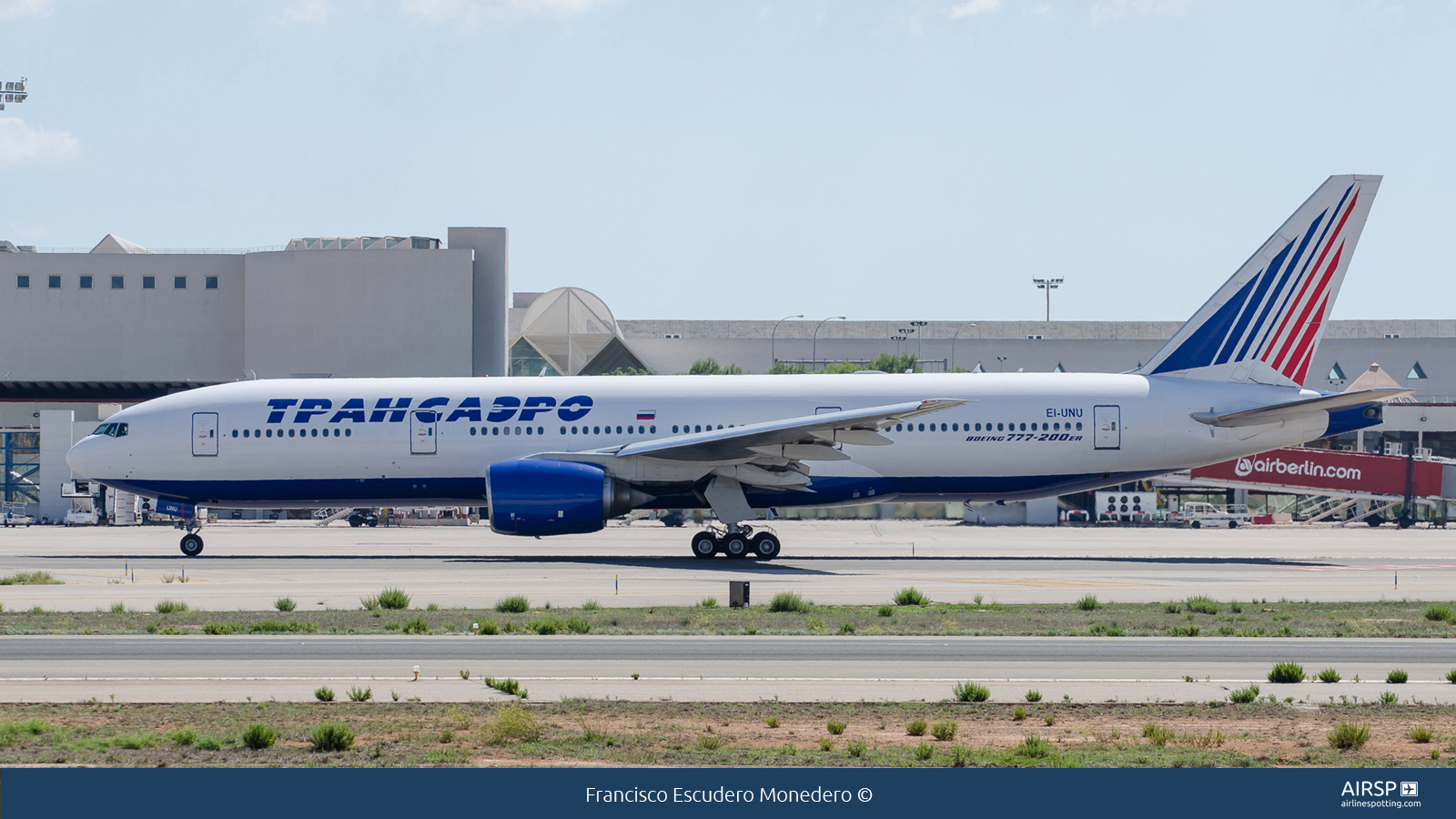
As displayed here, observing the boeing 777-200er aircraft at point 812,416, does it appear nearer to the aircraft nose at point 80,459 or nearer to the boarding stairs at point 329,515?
the aircraft nose at point 80,459

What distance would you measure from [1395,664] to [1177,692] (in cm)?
398

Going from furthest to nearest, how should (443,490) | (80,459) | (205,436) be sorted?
(80,459), (205,436), (443,490)

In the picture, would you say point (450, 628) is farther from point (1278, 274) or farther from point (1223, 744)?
point (1278, 274)

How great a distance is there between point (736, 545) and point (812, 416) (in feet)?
12.4

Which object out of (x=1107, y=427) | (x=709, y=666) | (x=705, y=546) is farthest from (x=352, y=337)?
(x=709, y=666)

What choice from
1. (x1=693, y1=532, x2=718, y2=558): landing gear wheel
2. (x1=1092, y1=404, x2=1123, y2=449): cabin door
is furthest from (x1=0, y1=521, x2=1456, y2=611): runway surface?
(x1=1092, y1=404, x2=1123, y2=449): cabin door

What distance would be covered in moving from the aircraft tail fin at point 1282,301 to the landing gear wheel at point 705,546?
12.6m

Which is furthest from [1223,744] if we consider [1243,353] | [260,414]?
[260,414]

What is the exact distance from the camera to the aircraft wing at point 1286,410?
31339mm

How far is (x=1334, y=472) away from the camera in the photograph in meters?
55.3

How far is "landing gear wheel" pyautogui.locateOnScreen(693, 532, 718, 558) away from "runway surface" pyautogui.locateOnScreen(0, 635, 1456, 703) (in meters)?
14.9

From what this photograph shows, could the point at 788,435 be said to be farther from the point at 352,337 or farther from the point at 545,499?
the point at 352,337

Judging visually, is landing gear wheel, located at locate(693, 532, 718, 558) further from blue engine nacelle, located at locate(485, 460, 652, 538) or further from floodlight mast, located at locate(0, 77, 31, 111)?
floodlight mast, located at locate(0, 77, 31, 111)

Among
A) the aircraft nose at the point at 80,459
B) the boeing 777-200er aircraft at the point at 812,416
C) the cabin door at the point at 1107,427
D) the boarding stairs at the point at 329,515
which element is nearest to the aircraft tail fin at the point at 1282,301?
the boeing 777-200er aircraft at the point at 812,416
